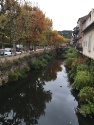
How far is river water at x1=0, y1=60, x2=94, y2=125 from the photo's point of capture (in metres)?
20.3

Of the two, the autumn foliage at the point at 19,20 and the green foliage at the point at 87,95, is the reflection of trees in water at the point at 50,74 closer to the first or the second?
the autumn foliage at the point at 19,20

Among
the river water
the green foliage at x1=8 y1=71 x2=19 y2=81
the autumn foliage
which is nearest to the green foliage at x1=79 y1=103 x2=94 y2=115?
the river water

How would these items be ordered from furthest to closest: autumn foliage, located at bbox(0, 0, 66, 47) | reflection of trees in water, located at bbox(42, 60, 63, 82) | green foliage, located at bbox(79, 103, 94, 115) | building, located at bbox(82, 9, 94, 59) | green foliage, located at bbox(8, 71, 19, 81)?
reflection of trees in water, located at bbox(42, 60, 63, 82)
autumn foliage, located at bbox(0, 0, 66, 47)
green foliage, located at bbox(8, 71, 19, 81)
building, located at bbox(82, 9, 94, 59)
green foliage, located at bbox(79, 103, 94, 115)

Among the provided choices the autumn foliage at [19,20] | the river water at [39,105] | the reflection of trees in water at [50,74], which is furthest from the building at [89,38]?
the autumn foliage at [19,20]

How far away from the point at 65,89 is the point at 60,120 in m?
11.4

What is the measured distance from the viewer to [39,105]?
81.0 feet

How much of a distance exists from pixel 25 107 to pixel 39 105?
1.55 metres

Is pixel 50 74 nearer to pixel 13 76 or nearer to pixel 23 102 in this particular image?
pixel 13 76

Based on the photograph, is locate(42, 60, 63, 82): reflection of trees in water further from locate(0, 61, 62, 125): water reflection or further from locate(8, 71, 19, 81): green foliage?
locate(8, 71, 19, 81): green foliage

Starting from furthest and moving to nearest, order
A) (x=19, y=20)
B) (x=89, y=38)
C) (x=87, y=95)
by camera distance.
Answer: (x=19, y=20), (x=89, y=38), (x=87, y=95)

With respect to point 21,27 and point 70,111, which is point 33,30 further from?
point 70,111

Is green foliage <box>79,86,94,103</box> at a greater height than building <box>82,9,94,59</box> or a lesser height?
lesser

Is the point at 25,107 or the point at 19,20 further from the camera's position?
the point at 19,20

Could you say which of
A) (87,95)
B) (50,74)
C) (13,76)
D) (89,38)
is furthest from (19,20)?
(87,95)
